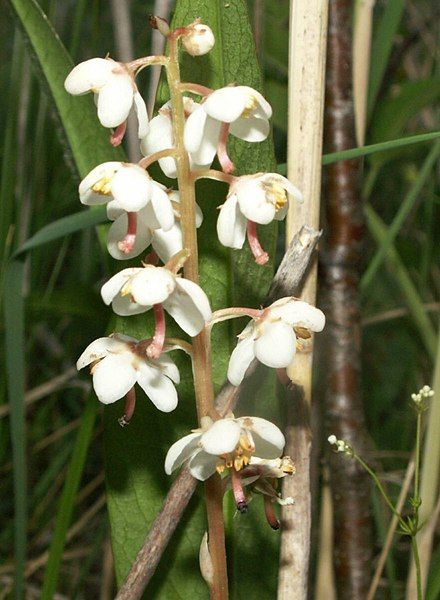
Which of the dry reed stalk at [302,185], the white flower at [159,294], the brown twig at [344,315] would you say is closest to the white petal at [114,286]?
the white flower at [159,294]

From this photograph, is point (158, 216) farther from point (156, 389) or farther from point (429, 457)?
point (429, 457)

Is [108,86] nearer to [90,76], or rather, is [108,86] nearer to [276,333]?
[90,76]

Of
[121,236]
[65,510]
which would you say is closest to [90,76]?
[121,236]

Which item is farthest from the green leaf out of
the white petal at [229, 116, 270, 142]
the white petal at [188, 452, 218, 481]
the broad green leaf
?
the white petal at [188, 452, 218, 481]

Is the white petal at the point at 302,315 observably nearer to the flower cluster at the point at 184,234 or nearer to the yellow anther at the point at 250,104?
the flower cluster at the point at 184,234

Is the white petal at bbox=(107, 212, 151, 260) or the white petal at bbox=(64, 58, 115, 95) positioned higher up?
the white petal at bbox=(64, 58, 115, 95)

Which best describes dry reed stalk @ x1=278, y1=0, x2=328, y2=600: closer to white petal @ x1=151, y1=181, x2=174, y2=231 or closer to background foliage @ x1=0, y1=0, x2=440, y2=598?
background foliage @ x1=0, y1=0, x2=440, y2=598

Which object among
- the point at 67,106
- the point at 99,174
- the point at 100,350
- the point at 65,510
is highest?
the point at 67,106

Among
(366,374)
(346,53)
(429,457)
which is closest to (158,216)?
(429,457)
